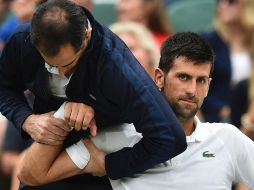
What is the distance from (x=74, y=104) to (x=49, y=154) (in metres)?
0.23

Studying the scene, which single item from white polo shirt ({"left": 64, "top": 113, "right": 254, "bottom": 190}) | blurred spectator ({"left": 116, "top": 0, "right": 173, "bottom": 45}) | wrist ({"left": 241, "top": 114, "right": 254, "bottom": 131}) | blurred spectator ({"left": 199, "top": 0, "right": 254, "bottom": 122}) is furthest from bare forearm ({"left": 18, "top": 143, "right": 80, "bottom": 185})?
blurred spectator ({"left": 116, "top": 0, "right": 173, "bottom": 45})

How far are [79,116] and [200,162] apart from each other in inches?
19.8

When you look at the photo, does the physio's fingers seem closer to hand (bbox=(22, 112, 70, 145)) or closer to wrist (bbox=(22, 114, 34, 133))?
hand (bbox=(22, 112, 70, 145))

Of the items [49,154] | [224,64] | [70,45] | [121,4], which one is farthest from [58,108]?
[121,4]

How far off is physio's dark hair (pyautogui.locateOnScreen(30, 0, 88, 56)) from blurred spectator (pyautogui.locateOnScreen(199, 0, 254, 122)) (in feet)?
7.32

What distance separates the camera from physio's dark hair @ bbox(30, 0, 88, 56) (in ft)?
8.23

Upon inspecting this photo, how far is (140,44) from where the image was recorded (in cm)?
441

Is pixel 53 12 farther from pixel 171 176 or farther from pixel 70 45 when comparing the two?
pixel 171 176

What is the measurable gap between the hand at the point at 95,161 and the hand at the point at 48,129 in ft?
0.33

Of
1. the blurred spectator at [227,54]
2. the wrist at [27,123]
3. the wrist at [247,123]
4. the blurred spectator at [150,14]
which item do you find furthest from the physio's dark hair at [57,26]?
the blurred spectator at [150,14]

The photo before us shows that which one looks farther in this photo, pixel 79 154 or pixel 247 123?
pixel 247 123

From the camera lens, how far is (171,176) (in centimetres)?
286

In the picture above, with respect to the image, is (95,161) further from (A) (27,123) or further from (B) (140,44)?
(B) (140,44)

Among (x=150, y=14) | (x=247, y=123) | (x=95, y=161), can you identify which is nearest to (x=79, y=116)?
(x=95, y=161)
